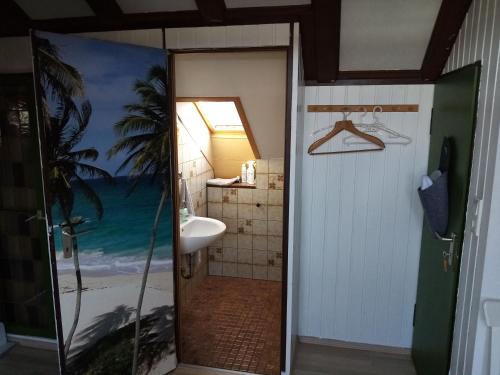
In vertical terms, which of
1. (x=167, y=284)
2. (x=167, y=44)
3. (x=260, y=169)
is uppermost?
(x=167, y=44)

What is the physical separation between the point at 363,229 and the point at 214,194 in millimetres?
1555

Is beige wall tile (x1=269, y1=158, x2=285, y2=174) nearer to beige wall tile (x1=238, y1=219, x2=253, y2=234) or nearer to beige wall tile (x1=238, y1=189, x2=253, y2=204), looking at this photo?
beige wall tile (x1=238, y1=189, x2=253, y2=204)

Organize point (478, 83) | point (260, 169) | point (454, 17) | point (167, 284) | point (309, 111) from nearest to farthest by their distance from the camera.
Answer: point (478, 83)
point (454, 17)
point (167, 284)
point (309, 111)
point (260, 169)

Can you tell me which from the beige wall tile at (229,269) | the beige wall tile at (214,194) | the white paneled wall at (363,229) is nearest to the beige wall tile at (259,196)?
the beige wall tile at (214,194)

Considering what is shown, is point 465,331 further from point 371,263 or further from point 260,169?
point 260,169

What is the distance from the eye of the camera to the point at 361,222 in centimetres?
251

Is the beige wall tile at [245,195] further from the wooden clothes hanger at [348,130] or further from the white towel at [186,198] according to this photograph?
the wooden clothes hanger at [348,130]

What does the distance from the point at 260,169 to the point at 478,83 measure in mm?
2094

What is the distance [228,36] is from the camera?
199cm

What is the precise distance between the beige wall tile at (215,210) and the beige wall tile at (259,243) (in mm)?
417

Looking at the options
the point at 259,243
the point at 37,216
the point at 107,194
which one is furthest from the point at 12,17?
the point at 259,243

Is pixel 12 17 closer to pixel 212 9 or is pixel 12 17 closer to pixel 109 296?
pixel 212 9

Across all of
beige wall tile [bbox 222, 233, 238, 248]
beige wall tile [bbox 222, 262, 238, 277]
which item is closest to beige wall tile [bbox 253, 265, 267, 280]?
beige wall tile [bbox 222, 262, 238, 277]

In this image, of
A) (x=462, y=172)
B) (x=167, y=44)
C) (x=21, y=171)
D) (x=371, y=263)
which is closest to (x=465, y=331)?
(x=462, y=172)
